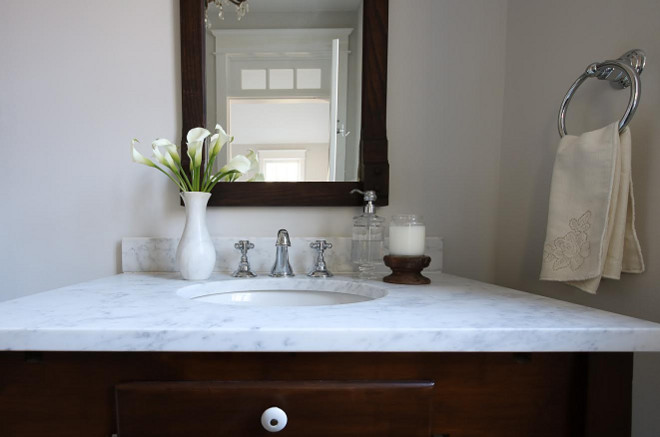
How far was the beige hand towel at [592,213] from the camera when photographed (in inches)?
25.1

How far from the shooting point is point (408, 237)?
0.86 meters

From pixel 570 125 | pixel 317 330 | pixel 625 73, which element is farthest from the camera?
pixel 570 125

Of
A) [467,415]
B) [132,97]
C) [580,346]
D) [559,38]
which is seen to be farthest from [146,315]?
[559,38]

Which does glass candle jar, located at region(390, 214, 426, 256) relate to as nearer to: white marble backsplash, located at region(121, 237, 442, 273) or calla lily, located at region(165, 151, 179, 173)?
white marble backsplash, located at region(121, 237, 442, 273)

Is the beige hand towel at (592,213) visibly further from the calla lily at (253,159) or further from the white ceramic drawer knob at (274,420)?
the calla lily at (253,159)

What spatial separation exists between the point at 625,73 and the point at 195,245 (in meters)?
0.92

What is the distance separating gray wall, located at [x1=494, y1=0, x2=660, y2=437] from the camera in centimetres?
63

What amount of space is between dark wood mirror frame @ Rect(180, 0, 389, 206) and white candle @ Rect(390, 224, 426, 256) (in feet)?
0.64

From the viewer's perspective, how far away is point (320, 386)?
50 centimetres

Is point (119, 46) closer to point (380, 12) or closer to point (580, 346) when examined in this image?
point (380, 12)

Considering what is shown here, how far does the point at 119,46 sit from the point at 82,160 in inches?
12.9

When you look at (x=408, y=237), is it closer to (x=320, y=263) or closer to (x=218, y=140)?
(x=320, y=263)

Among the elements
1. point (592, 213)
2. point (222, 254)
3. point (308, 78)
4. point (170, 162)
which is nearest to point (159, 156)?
point (170, 162)

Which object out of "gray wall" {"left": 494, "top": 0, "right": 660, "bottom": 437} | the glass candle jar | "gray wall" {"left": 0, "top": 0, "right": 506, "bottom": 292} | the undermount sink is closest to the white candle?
the glass candle jar
